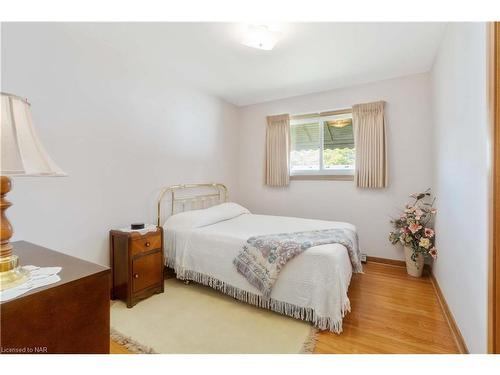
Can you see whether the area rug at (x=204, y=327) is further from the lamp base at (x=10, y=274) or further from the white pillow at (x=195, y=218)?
the lamp base at (x=10, y=274)

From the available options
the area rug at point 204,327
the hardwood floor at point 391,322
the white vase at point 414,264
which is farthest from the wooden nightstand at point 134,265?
the white vase at point 414,264

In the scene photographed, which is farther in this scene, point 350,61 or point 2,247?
point 350,61

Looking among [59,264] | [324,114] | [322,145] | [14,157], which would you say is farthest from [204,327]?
[324,114]

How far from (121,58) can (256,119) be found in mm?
2269

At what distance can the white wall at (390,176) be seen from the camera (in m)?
3.07

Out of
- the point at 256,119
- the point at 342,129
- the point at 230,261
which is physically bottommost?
the point at 230,261

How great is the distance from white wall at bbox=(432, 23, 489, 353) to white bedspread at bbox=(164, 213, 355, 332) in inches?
29.2

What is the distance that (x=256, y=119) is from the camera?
14.0 ft

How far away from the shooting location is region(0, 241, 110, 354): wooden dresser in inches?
33.3

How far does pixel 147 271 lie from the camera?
2312 mm
